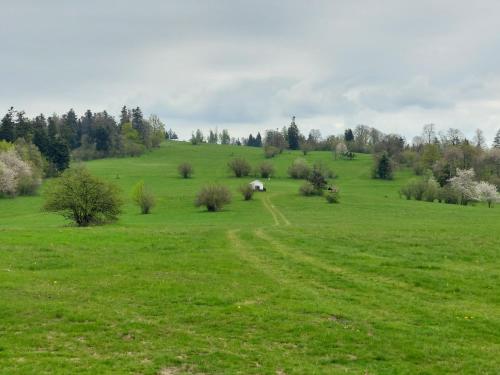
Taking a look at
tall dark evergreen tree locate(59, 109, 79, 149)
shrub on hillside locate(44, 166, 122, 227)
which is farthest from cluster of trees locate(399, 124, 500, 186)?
tall dark evergreen tree locate(59, 109, 79, 149)

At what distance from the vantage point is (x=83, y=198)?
162 feet

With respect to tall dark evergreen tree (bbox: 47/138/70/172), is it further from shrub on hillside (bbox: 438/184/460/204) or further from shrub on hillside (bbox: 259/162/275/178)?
shrub on hillside (bbox: 438/184/460/204)

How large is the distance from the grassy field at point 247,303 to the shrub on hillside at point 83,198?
678 inches

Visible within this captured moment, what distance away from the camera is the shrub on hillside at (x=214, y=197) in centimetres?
7231

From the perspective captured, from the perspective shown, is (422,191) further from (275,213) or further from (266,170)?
(266,170)

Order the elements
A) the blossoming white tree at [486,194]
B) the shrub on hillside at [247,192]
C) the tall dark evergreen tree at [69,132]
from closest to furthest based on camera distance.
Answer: the shrub on hillside at [247,192] < the blossoming white tree at [486,194] < the tall dark evergreen tree at [69,132]

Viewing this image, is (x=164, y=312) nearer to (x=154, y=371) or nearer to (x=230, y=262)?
(x=154, y=371)

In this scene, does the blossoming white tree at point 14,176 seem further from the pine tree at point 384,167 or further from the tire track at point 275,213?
the pine tree at point 384,167

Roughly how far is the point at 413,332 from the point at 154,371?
7.58 m

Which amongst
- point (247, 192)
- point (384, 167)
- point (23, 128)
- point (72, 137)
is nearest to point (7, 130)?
point (23, 128)

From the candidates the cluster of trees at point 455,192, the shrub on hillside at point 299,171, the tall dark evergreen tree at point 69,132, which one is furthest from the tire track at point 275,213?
the tall dark evergreen tree at point 69,132

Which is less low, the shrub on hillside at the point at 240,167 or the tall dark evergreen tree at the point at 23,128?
the tall dark evergreen tree at the point at 23,128

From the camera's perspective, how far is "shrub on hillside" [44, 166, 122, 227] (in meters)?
49.1

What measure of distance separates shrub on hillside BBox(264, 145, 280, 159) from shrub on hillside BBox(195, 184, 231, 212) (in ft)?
330
